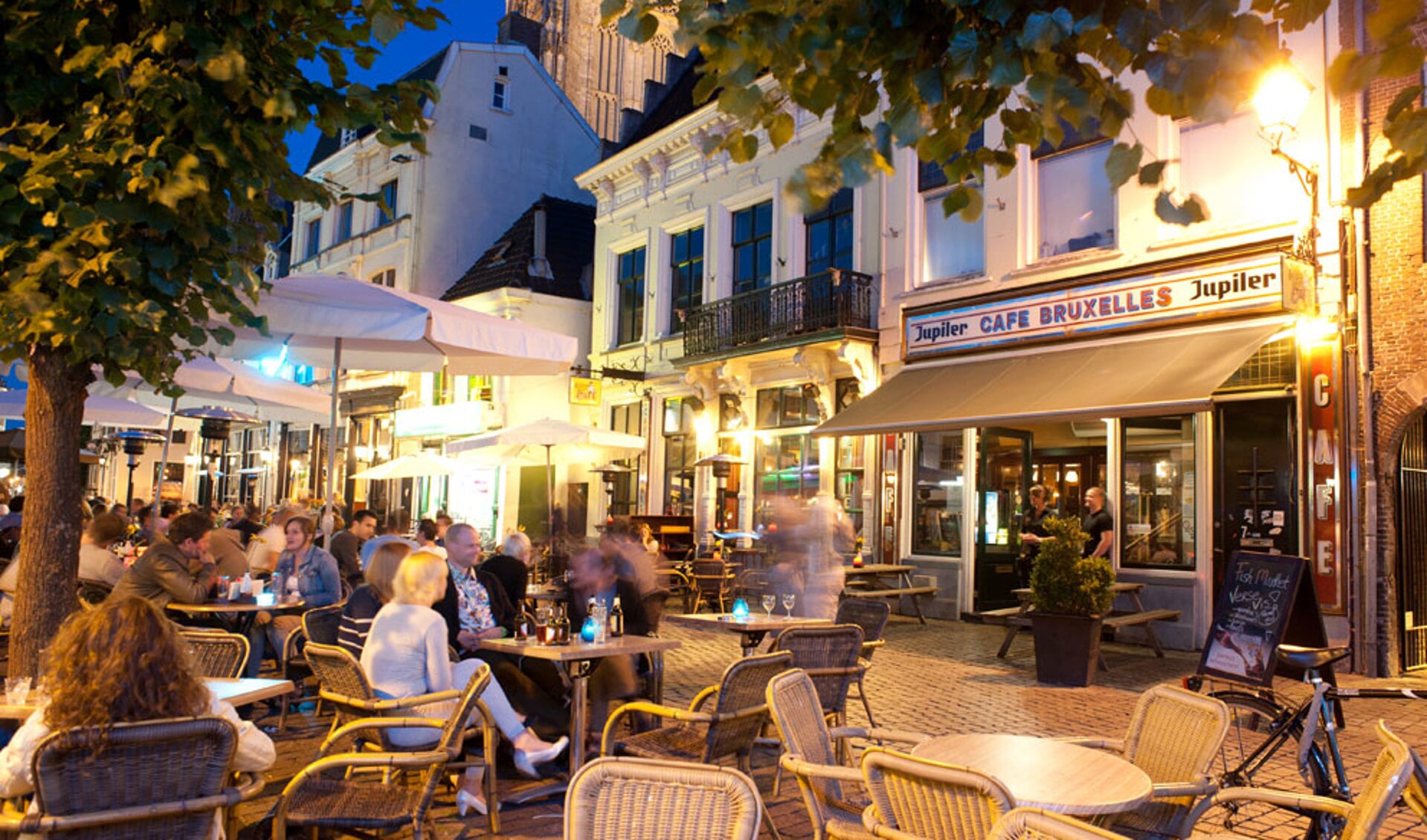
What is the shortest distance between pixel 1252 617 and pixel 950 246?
8576mm

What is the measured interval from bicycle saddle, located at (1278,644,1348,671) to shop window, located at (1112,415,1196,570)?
5.85 meters

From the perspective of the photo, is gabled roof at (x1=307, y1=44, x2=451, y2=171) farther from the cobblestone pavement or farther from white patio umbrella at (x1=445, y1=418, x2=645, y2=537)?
the cobblestone pavement

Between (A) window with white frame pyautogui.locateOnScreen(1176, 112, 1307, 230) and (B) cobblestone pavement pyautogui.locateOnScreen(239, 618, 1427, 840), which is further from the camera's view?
(A) window with white frame pyautogui.locateOnScreen(1176, 112, 1307, 230)

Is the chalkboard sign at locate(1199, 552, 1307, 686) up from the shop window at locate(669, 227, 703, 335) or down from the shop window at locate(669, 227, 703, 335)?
down

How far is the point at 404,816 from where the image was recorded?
4012 millimetres

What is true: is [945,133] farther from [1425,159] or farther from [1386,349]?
[1386,349]

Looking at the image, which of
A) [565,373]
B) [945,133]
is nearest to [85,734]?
[945,133]

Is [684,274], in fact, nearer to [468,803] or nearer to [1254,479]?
[1254,479]

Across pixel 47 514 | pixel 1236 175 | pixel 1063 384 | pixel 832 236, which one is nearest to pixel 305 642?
pixel 47 514

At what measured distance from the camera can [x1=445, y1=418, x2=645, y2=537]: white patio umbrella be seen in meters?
15.0

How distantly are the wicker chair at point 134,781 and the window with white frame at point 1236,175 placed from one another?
10.9m

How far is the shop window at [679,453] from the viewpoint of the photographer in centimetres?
1969

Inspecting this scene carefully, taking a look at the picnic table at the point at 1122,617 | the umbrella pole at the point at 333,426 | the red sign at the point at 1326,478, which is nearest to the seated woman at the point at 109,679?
the umbrella pole at the point at 333,426

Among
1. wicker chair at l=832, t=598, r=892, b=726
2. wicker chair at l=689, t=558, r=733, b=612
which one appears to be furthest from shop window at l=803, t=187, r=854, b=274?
wicker chair at l=832, t=598, r=892, b=726
